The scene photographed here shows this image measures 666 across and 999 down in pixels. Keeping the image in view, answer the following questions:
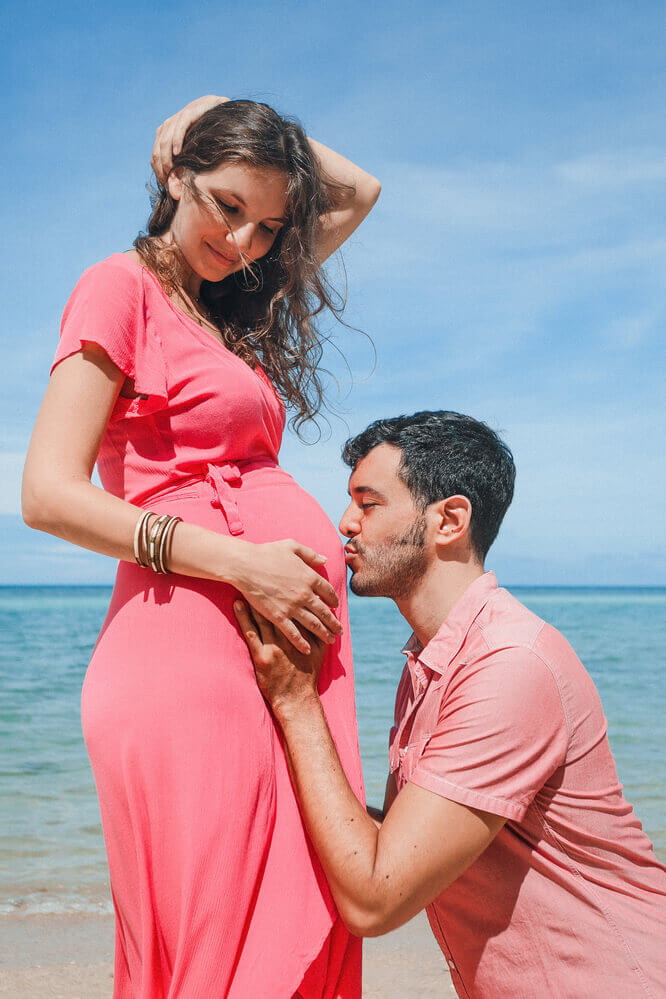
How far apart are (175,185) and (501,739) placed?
5.00 feet

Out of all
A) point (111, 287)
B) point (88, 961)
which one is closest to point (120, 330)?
point (111, 287)

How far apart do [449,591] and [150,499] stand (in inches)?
34.4

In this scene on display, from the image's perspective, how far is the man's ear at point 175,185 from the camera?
2.21 meters

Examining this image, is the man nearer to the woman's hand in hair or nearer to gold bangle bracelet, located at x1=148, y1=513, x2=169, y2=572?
gold bangle bracelet, located at x1=148, y1=513, x2=169, y2=572

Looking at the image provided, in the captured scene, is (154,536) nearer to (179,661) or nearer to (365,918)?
(179,661)

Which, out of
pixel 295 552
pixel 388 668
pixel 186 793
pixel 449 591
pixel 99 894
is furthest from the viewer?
pixel 388 668

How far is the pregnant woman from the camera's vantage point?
1.81m

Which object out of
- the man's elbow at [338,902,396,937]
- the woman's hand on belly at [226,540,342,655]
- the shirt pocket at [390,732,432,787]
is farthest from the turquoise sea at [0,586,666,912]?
the woman's hand on belly at [226,540,342,655]

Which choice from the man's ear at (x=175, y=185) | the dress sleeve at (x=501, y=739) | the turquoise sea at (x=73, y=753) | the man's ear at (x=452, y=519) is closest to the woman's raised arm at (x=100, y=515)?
the dress sleeve at (x=501, y=739)

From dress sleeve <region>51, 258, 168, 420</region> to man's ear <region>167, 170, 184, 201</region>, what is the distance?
0.29 meters

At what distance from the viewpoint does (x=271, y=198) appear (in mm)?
2188

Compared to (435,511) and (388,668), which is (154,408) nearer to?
(435,511)

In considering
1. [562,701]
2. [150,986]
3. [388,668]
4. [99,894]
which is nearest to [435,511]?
[562,701]

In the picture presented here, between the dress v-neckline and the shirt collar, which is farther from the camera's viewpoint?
the shirt collar
